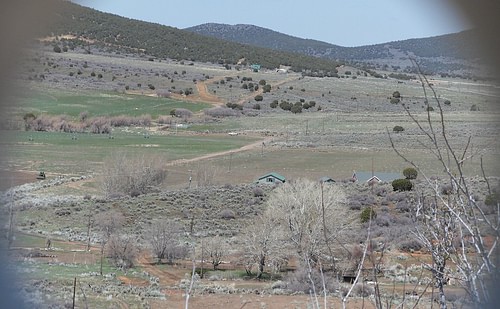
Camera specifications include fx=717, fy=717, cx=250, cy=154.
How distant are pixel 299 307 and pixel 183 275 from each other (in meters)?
4.68

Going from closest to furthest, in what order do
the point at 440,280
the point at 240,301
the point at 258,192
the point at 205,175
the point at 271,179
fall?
the point at 440,280
the point at 240,301
the point at 258,192
the point at 271,179
the point at 205,175

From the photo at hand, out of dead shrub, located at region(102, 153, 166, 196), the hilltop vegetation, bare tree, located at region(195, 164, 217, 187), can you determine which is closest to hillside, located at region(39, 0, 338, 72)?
the hilltop vegetation

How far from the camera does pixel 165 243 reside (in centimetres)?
1623

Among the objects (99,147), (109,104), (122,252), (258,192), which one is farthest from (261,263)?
(109,104)

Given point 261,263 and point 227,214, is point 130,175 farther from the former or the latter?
point 261,263

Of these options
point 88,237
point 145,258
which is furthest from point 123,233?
point 145,258

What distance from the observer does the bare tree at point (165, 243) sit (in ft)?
52.5

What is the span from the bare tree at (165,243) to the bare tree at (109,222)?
63.8 inches

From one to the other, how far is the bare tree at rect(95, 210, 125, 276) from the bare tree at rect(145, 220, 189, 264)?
1.62 m

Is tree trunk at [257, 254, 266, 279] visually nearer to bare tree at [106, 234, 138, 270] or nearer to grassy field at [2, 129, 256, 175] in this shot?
bare tree at [106, 234, 138, 270]

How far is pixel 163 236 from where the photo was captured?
16734 millimetres

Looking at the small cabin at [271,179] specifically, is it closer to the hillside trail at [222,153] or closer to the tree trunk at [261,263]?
the hillside trail at [222,153]

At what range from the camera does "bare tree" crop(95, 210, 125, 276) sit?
1947cm

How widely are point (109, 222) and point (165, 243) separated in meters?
4.12
